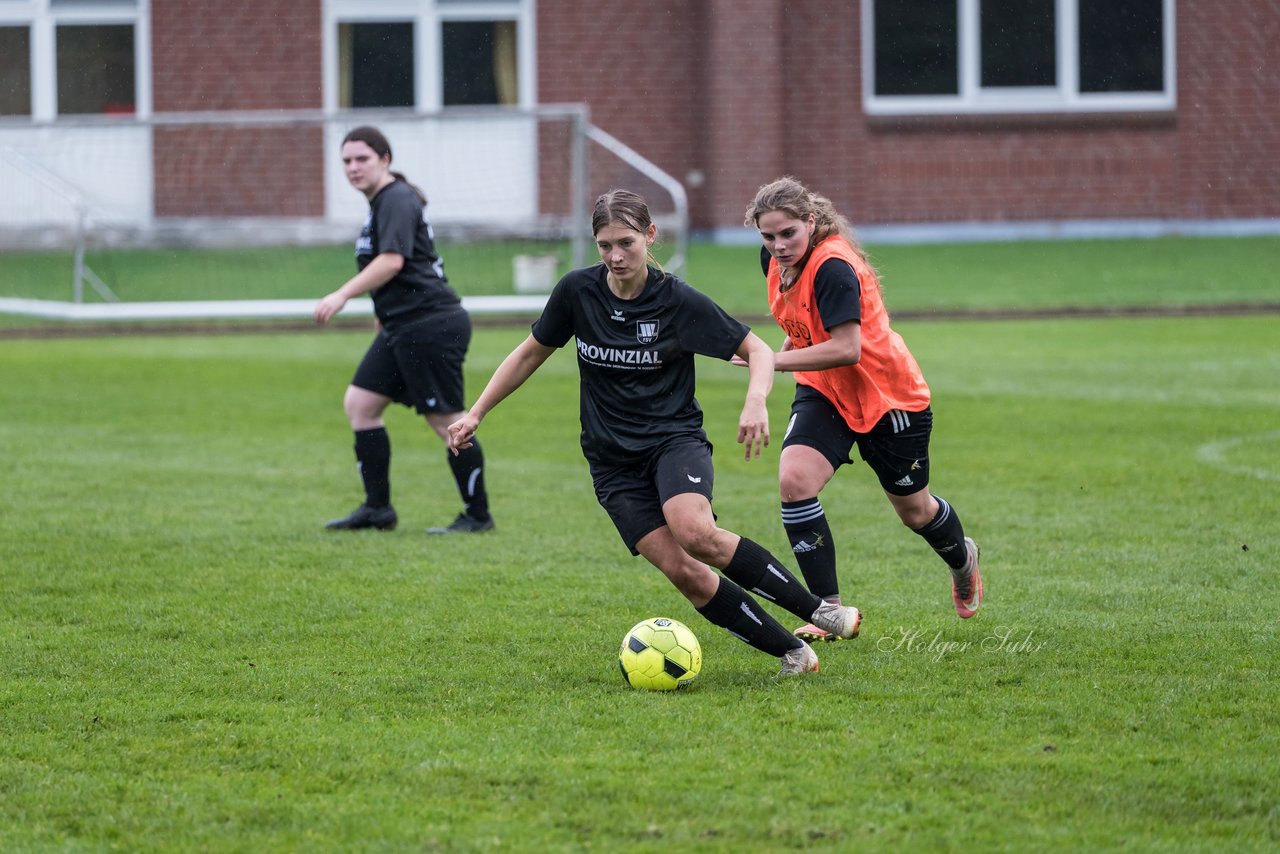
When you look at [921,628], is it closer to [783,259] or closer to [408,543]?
[783,259]

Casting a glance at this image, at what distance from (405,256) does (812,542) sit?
3.03 m

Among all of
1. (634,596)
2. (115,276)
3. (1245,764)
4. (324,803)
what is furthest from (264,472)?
(115,276)

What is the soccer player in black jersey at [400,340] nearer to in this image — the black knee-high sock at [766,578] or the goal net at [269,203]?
the black knee-high sock at [766,578]

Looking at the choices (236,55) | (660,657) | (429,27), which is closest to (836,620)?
(660,657)

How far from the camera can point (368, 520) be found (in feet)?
27.2

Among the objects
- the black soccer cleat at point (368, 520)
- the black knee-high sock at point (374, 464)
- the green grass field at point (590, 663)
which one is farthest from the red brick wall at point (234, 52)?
the black soccer cleat at point (368, 520)

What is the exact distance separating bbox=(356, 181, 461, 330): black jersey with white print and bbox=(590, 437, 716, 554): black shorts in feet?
9.87

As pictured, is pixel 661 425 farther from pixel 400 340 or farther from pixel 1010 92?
pixel 1010 92

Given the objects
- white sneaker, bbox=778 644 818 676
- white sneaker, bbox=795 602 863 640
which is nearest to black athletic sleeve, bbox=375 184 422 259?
white sneaker, bbox=795 602 863 640

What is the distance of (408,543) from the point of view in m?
7.88

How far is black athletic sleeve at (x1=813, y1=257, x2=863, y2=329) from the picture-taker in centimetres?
555

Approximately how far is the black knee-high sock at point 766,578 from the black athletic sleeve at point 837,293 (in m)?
0.81

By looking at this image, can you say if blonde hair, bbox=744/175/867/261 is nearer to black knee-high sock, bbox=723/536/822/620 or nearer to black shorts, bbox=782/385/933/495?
black shorts, bbox=782/385/933/495

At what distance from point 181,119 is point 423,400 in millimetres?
12663
